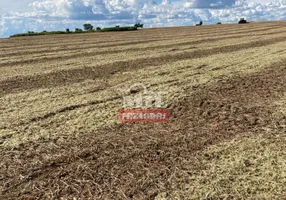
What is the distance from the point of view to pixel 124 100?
7941 millimetres

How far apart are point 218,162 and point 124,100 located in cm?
388

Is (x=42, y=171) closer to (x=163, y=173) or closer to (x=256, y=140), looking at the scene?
(x=163, y=173)
